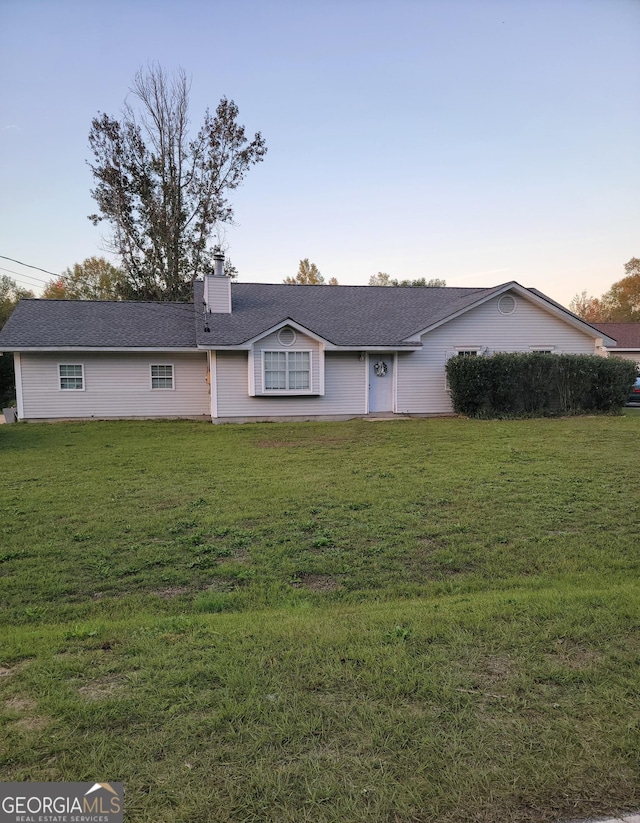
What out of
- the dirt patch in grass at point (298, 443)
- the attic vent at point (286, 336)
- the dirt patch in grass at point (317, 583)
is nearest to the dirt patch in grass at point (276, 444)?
the dirt patch in grass at point (298, 443)

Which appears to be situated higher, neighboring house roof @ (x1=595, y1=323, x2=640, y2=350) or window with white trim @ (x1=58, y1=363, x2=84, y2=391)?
neighboring house roof @ (x1=595, y1=323, x2=640, y2=350)

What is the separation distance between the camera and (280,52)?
12164 millimetres

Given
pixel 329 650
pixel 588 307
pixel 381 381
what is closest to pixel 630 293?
pixel 588 307

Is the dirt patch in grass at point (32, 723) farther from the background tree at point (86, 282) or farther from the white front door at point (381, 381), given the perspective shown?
the background tree at point (86, 282)

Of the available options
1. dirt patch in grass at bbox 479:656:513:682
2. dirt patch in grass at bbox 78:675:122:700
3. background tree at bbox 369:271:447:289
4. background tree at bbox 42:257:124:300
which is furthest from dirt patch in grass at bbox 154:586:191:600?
background tree at bbox 369:271:447:289

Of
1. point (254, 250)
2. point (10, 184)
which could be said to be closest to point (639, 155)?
point (10, 184)

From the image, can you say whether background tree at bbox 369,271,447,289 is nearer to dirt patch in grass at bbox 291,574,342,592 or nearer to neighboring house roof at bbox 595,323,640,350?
neighboring house roof at bbox 595,323,640,350

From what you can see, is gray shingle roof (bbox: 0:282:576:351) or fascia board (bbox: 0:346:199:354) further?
gray shingle roof (bbox: 0:282:576:351)

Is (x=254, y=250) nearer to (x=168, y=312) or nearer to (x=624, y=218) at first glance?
(x=168, y=312)

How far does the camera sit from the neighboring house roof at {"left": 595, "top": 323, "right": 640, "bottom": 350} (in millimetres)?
31062

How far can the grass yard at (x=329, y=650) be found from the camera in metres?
2.06

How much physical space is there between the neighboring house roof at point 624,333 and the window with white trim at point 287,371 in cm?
2213

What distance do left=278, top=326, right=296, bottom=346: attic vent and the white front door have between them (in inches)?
115

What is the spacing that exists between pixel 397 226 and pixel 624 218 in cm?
876
